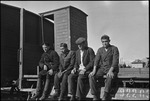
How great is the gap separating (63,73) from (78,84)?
61cm

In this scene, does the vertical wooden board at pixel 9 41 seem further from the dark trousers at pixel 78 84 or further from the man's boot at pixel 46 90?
the dark trousers at pixel 78 84

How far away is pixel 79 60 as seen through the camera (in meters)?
5.00

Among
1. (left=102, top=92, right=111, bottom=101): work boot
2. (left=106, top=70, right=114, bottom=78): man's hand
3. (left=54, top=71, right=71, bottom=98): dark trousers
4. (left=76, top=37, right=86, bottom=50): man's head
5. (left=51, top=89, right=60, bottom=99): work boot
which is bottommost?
(left=51, top=89, right=60, bottom=99): work boot

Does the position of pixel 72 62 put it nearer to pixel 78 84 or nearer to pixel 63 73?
pixel 63 73

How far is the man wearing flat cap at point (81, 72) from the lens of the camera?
470 cm

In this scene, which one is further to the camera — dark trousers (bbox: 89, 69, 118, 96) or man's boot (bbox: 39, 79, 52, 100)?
man's boot (bbox: 39, 79, 52, 100)

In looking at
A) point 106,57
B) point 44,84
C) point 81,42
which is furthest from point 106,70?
point 44,84

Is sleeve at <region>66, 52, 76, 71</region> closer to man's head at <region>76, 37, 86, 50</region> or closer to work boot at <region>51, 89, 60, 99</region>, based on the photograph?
man's head at <region>76, 37, 86, 50</region>

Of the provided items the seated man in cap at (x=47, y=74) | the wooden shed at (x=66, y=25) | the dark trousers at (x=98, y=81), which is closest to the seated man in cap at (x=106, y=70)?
the dark trousers at (x=98, y=81)

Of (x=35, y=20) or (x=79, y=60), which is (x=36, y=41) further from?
(x=79, y=60)

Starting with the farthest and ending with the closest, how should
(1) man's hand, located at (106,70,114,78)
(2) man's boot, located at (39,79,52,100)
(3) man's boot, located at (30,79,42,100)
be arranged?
(3) man's boot, located at (30,79,42,100), (2) man's boot, located at (39,79,52,100), (1) man's hand, located at (106,70,114,78)

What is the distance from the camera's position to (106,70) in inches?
179

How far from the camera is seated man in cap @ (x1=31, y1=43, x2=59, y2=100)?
17.7 feet

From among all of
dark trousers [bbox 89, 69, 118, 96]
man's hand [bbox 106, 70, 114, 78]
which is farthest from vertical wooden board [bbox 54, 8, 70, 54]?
man's hand [bbox 106, 70, 114, 78]
